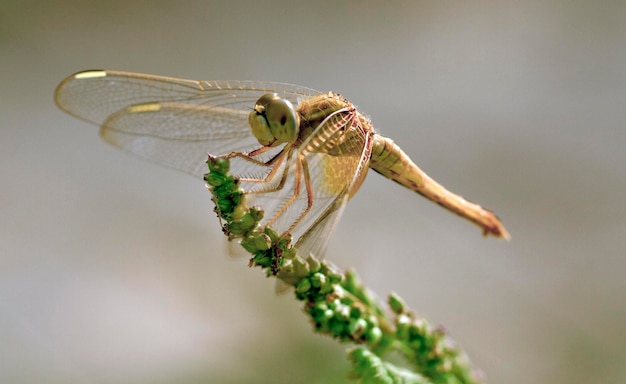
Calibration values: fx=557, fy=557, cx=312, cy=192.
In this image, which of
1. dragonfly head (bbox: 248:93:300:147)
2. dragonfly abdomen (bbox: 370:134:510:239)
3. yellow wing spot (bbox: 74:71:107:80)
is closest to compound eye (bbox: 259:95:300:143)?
dragonfly head (bbox: 248:93:300:147)

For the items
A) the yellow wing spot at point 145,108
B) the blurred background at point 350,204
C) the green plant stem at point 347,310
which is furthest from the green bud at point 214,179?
the blurred background at point 350,204

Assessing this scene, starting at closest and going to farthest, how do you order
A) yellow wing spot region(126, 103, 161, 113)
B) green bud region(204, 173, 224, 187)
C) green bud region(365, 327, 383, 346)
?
green bud region(204, 173, 224, 187) → green bud region(365, 327, 383, 346) → yellow wing spot region(126, 103, 161, 113)

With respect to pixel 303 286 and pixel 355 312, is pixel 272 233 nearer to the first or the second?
pixel 303 286

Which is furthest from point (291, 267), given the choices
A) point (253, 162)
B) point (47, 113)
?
point (47, 113)

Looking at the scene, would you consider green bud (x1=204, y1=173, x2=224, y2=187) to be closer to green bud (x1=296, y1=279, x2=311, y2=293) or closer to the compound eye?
green bud (x1=296, y1=279, x2=311, y2=293)

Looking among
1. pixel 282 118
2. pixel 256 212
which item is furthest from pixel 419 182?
pixel 256 212

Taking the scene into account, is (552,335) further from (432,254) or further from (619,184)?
(619,184)

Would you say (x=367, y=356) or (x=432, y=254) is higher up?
(x=432, y=254)
